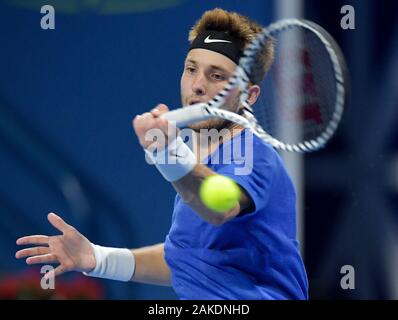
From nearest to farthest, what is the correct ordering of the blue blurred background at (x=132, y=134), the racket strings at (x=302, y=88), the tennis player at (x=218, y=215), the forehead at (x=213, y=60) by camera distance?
the tennis player at (x=218, y=215) → the racket strings at (x=302, y=88) → the forehead at (x=213, y=60) → the blue blurred background at (x=132, y=134)

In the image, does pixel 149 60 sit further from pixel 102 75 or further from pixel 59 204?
pixel 59 204

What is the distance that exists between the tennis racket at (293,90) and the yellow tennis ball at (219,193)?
0.19m

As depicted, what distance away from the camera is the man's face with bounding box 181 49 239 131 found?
336cm

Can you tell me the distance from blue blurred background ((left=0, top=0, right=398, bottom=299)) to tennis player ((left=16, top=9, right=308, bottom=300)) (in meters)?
1.25

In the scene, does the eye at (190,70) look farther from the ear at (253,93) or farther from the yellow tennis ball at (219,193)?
the yellow tennis ball at (219,193)

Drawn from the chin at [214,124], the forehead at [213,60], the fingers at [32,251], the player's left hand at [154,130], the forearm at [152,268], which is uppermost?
the forehead at [213,60]

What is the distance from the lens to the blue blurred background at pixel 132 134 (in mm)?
4699

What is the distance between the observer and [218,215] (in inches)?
116

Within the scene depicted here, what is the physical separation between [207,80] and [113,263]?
2.39ft

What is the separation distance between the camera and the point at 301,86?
3609 mm

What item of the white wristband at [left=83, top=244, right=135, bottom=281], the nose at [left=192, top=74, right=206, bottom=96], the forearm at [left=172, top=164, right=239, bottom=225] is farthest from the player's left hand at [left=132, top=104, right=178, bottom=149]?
the white wristband at [left=83, top=244, right=135, bottom=281]

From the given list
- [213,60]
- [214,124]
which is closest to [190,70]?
[213,60]

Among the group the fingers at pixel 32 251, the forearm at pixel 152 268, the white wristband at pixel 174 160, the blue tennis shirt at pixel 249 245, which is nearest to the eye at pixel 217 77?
the blue tennis shirt at pixel 249 245

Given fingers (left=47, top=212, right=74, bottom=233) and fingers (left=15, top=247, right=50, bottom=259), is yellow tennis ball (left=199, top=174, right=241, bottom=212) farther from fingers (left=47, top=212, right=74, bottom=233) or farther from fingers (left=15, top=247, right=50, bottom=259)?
fingers (left=15, top=247, right=50, bottom=259)
